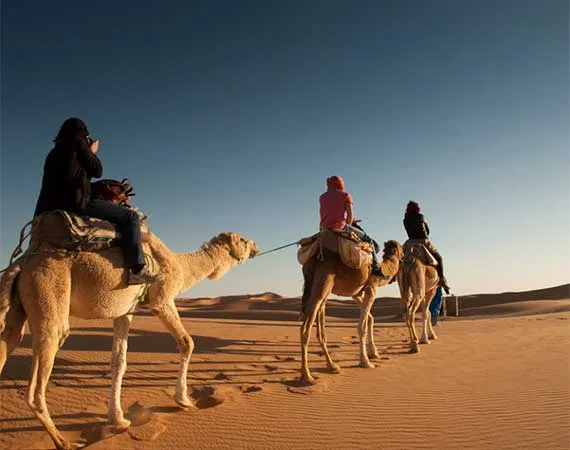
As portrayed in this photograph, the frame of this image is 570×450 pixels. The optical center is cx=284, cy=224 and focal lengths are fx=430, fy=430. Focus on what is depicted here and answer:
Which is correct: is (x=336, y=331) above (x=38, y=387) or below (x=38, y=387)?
below

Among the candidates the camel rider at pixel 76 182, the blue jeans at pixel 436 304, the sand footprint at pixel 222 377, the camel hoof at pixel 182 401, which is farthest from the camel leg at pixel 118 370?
the blue jeans at pixel 436 304

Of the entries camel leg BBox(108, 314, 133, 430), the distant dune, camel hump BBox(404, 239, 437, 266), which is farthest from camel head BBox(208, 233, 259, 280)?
the distant dune

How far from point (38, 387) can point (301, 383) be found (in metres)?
4.32

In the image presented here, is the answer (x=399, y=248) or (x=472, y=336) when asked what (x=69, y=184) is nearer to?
(x=399, y=248)

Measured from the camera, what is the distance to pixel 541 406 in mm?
6172

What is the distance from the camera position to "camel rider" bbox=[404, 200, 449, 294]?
12.8m

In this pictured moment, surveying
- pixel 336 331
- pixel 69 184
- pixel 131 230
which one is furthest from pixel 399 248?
pixel 69 184

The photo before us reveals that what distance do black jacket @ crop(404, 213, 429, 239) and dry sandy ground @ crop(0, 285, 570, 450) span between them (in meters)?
3.29

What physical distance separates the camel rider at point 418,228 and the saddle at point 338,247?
15.3 feet

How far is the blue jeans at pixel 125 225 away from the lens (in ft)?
16.5

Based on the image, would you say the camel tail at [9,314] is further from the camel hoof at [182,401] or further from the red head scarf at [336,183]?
the red head scarf at [336,183]

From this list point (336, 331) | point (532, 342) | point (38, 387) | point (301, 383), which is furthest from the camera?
point (336, 331)

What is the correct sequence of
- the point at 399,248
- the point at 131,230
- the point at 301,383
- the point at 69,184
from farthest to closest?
the point at 399,248
the point at 301,383
the point at 131,230
the point at 69,184

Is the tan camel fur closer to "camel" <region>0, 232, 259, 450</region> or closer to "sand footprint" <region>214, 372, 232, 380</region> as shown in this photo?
"sand footprint" <region>214, 372, 232, 380</region>
